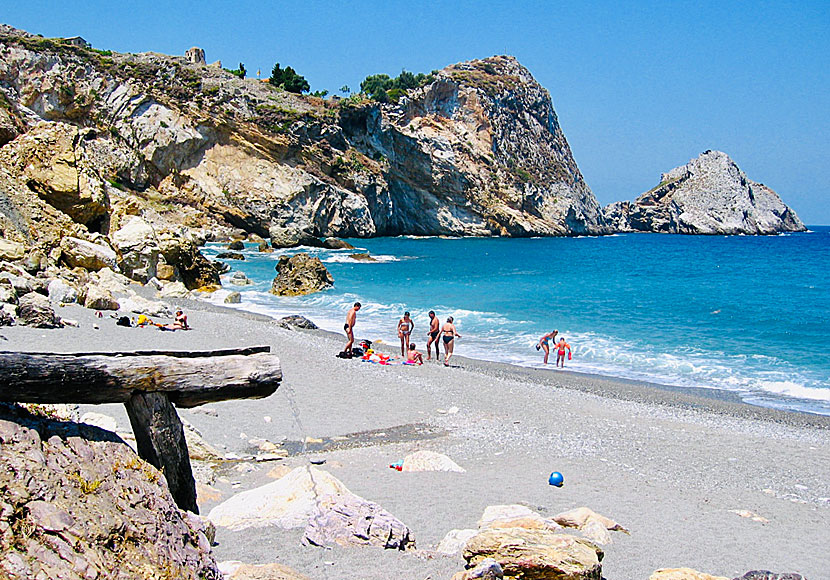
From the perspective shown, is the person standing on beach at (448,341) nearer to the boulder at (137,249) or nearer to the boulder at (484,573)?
the boulder at (484,573)

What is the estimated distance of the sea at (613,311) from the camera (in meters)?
16.8

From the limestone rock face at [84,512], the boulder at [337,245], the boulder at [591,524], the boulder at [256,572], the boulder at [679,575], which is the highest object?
the boulder at [337,245]

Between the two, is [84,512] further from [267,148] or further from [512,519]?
[267,148]

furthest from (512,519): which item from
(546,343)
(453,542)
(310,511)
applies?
(546,343)

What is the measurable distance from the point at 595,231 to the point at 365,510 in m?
108

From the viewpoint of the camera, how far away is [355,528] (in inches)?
198

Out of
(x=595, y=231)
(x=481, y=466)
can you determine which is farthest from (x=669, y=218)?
(x=481, y=466)

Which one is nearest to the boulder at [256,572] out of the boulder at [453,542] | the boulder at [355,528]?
the boulder at [355,528]

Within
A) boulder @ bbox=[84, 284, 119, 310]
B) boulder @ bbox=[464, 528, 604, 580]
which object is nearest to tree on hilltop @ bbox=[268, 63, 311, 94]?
boulder @ bbox=[84, 284, 119, 310]

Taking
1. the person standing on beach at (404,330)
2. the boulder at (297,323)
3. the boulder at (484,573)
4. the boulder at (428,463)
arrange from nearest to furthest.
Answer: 1. the boulder at (484,573)
2. the boulder at (428,463)
3. the person standing on beach at (404,330)
4. the boulder at (297,323)

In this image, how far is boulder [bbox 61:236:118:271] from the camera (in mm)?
20000

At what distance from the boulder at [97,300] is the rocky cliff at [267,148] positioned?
26516 millimetres

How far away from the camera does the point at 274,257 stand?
47906mm

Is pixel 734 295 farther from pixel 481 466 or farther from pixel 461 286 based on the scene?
pixel 481 466
